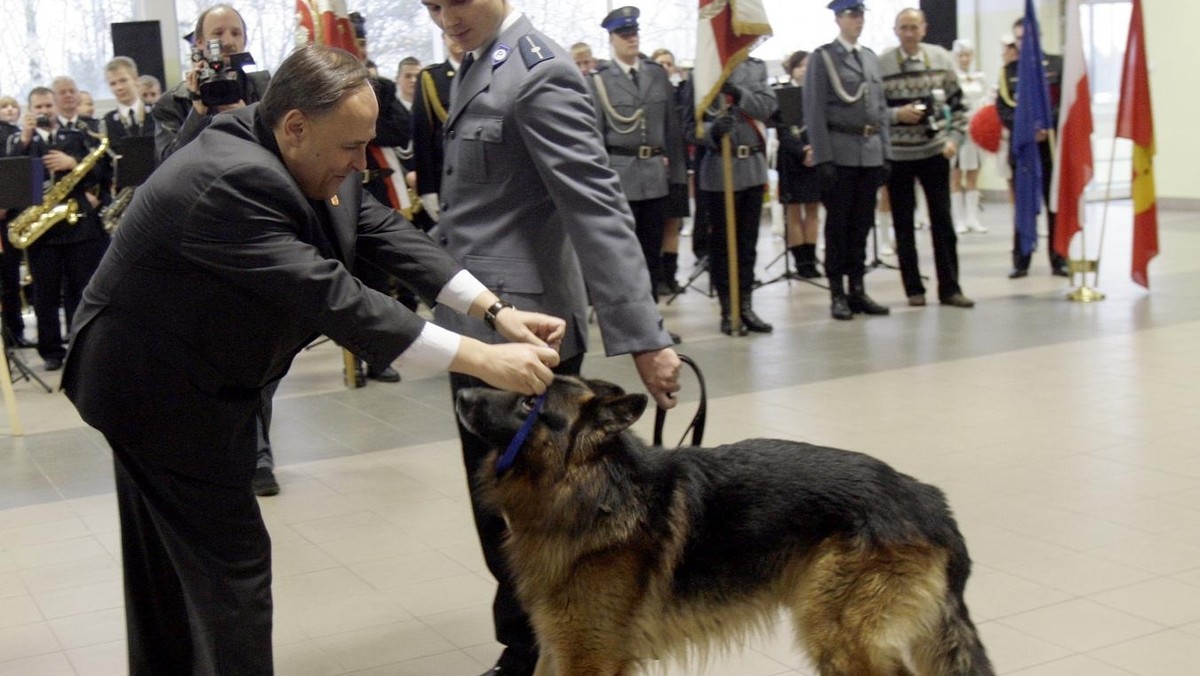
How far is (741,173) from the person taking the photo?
879 cm

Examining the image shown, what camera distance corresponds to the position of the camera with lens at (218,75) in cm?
475

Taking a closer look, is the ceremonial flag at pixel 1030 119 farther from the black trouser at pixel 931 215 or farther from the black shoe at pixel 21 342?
the black shoe at pixel 21 342

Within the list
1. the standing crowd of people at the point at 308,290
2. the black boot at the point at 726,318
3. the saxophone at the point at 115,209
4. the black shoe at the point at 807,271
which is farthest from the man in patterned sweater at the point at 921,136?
the standing crowd of people at the point at 308,290

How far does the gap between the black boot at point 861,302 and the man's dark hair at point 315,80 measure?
282 inches

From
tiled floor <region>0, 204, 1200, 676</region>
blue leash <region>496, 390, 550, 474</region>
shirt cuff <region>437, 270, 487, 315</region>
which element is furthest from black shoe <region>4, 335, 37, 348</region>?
blue leash <region>496, 390, 550, 474</region>

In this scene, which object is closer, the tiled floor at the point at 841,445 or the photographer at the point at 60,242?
the tiled floor at the point at 841,445

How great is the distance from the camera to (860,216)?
922 centimetres

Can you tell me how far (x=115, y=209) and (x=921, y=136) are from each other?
18.3 feet

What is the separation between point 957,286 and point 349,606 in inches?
257

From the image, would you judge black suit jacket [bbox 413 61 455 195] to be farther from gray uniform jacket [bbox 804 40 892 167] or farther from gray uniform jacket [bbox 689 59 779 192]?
gray uniform jacket [bbox 804 40 892 167]

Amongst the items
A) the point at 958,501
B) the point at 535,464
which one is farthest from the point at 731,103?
the point at 535,464

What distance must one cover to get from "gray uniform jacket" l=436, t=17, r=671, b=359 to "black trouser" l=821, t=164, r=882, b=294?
20.1 feet

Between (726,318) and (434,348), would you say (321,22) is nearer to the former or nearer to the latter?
(726,318)

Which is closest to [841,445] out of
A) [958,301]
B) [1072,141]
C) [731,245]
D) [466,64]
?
[466,64]
